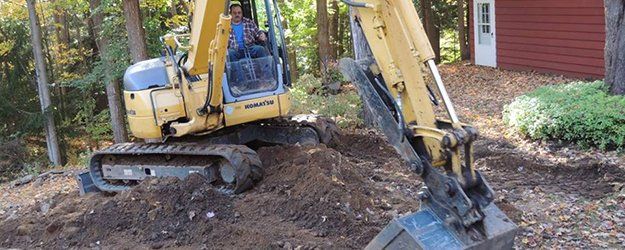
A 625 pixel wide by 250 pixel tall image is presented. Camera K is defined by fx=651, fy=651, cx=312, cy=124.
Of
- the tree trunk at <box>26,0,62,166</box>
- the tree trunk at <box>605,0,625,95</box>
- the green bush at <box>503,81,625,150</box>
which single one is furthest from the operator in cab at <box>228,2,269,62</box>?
the tree trunk at <box>26,0,62,166</box>

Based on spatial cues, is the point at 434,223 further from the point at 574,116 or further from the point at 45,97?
the point at 45,97

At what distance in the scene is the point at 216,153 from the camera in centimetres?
784

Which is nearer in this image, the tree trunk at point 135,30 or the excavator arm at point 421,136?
the excavator arm at point 421,136

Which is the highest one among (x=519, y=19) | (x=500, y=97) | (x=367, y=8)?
(x=367, y=8)

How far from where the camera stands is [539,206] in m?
6.90

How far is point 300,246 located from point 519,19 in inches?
532

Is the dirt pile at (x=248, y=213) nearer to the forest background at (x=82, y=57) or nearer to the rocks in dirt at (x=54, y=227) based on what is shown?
the rocks in dirt at (x=54, y=227)

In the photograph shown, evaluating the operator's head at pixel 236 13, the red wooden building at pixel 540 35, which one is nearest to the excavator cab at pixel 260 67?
the operator's head at pixel 236 13

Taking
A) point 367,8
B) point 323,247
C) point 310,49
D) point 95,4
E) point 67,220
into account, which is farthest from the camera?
point 310,49

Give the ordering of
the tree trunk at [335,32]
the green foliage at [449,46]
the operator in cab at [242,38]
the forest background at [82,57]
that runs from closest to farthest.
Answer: the operator in cab at [242,38], the forest background at [82,57], the tree trunk at [335,32], the green foliage at [449,46]

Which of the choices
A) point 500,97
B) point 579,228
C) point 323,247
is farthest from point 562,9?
point 323,247

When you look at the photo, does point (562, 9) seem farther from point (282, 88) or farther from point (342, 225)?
point (342, 225)

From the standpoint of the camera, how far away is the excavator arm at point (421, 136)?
4.48 metres

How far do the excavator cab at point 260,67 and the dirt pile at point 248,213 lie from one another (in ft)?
3.33
